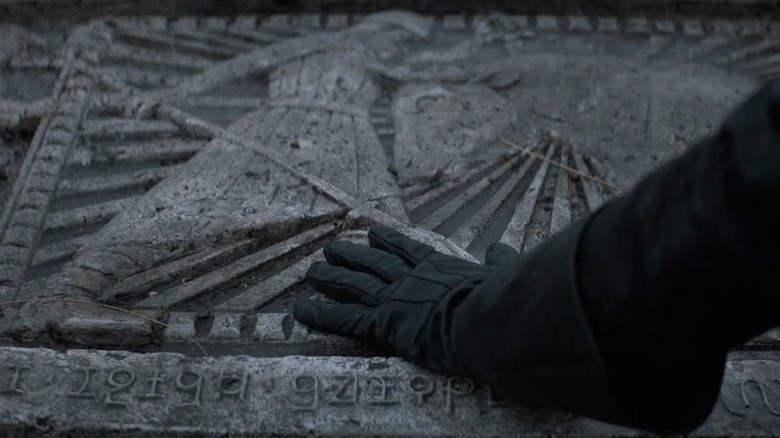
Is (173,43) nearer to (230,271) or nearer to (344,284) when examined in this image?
(230,271)

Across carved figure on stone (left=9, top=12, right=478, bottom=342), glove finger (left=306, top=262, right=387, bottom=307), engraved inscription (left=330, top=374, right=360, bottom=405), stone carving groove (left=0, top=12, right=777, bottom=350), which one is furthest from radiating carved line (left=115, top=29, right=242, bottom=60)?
engraved inscription (left=330, top=374, right=360, bottom=405)

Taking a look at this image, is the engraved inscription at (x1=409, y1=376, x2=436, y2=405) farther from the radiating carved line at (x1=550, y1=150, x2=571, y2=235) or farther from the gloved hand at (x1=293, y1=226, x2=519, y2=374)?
the radiating carved line at (x1=550, y1=150, x2=571, y2=235)

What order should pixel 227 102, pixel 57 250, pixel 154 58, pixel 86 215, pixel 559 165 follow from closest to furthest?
pixel 57 250
pixel 86 215
pixel 559 165
pixel 227 102
pixel 154 58

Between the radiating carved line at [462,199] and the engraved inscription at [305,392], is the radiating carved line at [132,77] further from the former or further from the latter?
the engraved inscription at [305,392]

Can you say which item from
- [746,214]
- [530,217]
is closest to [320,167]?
[530,217]

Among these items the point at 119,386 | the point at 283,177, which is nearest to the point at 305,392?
the point at 119,386

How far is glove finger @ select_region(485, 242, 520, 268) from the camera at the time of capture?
217cm

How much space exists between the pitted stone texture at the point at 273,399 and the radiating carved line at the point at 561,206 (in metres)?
0.63

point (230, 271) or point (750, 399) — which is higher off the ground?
point (230, 271)

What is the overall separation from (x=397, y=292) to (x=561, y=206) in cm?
68

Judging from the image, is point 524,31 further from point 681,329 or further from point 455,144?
point 681,329

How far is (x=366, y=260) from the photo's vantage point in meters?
2.14

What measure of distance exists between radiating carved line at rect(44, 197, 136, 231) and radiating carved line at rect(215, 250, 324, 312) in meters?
0.47

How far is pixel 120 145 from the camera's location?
2709 mm
